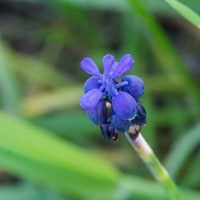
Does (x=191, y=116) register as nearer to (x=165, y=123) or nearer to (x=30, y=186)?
(x=165, y=123)

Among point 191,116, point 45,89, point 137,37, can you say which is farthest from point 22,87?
point 191,116

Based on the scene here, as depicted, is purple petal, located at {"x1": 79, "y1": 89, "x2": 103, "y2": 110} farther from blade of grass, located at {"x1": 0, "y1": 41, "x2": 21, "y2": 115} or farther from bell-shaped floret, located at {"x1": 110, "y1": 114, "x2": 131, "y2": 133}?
blade of grass, located at {"x1": 0, "y1": 41, "x2": 21, "y2": 115}

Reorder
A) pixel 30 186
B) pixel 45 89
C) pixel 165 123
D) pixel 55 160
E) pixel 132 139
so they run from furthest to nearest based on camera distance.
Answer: pixel 45 89 < pixel 165 123 < pixel 30 186 < pixel 55 160 < pixel 132 139

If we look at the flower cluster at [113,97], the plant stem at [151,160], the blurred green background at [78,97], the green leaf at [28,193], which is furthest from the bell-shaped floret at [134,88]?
the green leaf at [28,193]

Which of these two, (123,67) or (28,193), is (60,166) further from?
(123,67)

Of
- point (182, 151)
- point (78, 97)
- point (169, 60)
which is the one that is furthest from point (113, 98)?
point (78, 97)

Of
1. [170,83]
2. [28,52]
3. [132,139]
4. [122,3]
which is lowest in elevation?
[132,139]

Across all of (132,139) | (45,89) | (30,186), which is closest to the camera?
(132,139)

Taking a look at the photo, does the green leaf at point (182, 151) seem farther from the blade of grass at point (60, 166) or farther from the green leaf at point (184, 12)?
the green leaf at point (184, 12)
